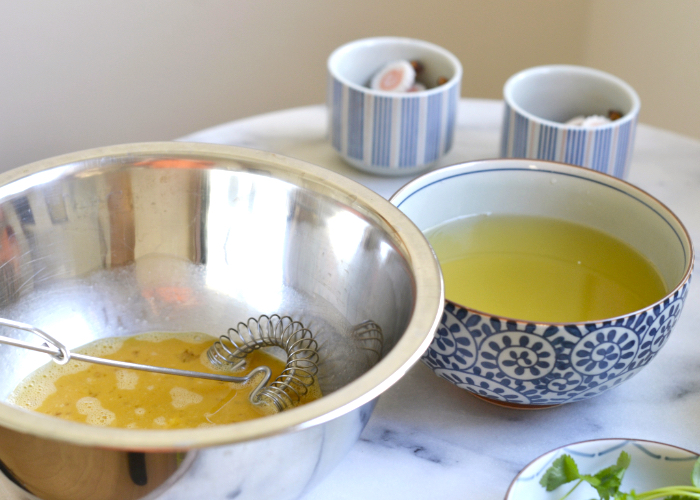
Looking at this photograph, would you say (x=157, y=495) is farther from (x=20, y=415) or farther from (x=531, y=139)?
(x=531, y=139)

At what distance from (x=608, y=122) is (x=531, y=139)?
76mm

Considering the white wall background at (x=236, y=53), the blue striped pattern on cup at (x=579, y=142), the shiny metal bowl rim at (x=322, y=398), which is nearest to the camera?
the shiny metal bowl rim at (x=322, y=398)

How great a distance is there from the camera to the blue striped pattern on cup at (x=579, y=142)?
61 cm

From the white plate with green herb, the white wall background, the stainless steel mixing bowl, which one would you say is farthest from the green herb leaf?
the white wall background

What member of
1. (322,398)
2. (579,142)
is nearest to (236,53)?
(579,142)

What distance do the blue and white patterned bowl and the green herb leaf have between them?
0.05 m

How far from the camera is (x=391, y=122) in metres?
0.65

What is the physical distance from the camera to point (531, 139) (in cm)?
63

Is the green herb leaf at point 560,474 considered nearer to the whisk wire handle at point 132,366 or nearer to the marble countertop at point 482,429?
the marble countertop at point 482,429

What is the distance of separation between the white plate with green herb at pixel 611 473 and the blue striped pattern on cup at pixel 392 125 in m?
0.36

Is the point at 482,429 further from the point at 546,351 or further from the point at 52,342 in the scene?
the point at 52,342

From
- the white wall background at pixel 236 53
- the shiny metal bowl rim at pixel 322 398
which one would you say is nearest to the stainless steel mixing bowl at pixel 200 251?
the shiny metal bowl rim at pixel 322 398

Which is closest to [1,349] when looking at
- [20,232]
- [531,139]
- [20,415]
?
[20,232]

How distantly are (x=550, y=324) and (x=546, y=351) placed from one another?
0.05ft
